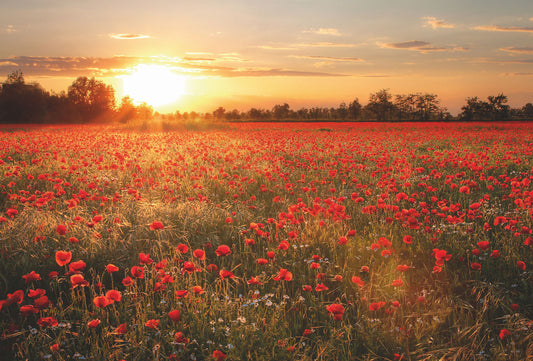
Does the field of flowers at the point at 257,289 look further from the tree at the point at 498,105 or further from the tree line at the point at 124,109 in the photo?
the tree at the point at 498,105

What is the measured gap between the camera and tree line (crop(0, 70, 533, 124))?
162ft

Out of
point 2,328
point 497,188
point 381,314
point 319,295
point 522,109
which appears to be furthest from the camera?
point 522,109

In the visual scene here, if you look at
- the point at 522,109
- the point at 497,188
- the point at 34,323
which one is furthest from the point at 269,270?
the point at 522,109

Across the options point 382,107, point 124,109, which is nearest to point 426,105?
point 382,107

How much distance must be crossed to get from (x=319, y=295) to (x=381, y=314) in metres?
0.61

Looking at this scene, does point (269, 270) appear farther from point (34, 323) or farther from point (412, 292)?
point (34, 323)

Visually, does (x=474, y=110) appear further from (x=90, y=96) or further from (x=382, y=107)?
(x=90, y=96)

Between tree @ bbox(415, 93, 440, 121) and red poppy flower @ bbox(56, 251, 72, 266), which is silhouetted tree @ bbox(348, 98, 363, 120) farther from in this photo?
red poppy flower @ bbox(56, 251, 72, 266)

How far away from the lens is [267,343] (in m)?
2.72

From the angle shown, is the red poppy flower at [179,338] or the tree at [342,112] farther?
the tree at [342,112]

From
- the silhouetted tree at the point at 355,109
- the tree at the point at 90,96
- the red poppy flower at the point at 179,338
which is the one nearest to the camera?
the red poppy flower at the point at 179,338

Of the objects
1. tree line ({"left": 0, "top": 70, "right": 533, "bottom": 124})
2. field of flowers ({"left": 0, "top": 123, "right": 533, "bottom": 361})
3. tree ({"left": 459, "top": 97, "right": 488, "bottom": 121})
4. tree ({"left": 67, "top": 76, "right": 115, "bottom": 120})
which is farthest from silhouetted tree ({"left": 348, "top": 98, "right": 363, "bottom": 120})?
field of flowers ({"left": 0, "top": 123, "right": 533, "bottom": 361})

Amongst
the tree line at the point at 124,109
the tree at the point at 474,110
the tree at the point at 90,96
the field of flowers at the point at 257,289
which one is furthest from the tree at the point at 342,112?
the field of flowers at the point at 257,289

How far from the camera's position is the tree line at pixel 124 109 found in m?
49.3
